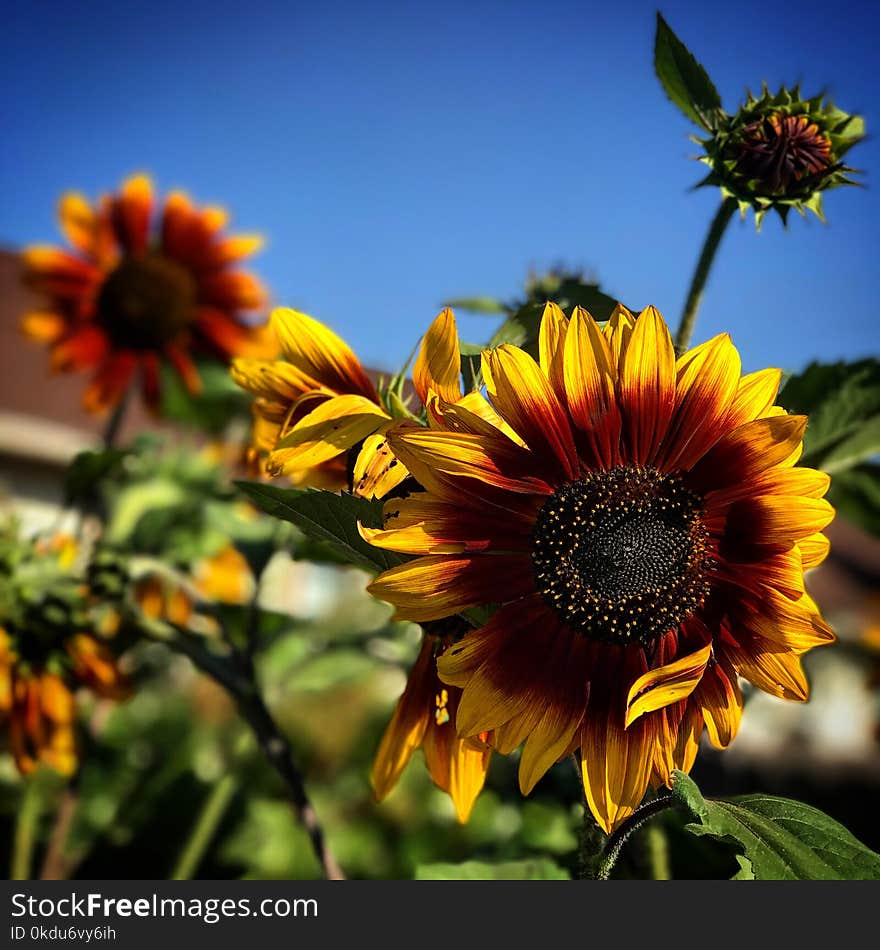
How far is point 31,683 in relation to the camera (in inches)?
51.1

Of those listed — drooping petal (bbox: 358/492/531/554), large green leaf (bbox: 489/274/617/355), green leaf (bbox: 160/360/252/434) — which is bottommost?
drooping petal (bbox: 358/492/531/554)

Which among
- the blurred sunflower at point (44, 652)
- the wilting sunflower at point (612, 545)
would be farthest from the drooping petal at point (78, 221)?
the wilting sunflower at point (612, 545)

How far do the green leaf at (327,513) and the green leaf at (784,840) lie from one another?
250 mm

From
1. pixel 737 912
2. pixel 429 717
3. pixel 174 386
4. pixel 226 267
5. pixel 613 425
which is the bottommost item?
pixel 737 912

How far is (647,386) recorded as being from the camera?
0.65 metres

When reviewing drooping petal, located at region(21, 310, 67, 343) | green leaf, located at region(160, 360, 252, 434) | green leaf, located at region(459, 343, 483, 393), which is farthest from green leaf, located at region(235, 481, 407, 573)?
drooping petal, located at region(21, 310, 67, 343)

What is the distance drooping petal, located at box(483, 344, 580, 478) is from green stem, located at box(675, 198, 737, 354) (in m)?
0.18

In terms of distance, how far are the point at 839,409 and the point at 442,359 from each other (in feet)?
1.58

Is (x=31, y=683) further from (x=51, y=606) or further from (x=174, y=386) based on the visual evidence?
(x=174, y=386)

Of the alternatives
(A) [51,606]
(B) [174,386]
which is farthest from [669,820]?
(B) [174,386]

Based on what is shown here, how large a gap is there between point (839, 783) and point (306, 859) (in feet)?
5.12

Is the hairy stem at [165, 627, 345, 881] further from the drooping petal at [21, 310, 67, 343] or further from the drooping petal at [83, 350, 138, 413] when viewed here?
the drooping petal at [21, 310, 67, 343]

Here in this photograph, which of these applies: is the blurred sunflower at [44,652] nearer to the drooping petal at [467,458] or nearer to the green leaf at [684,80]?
the drooping petal at [467,458]

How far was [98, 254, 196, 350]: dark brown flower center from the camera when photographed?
7.25 feet
